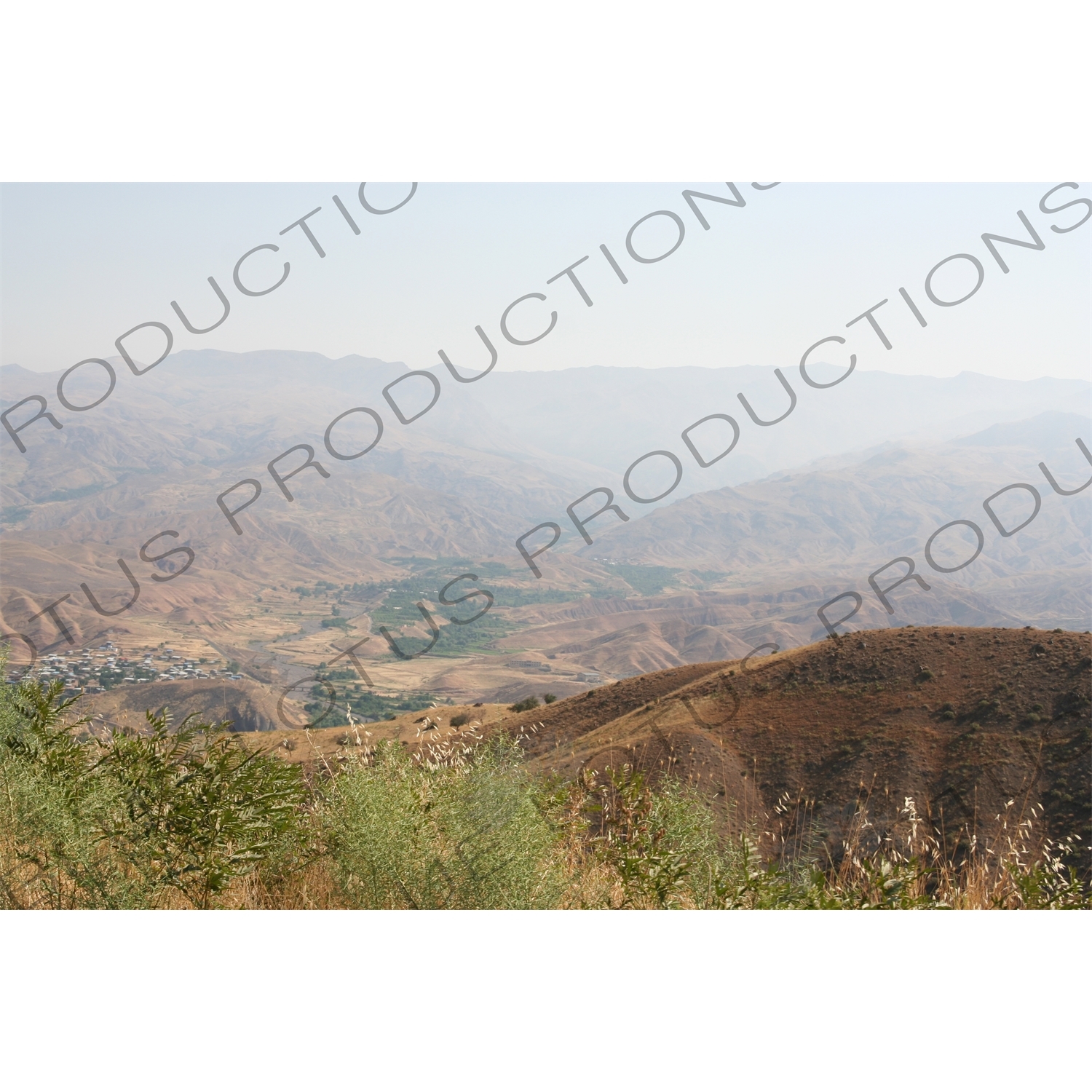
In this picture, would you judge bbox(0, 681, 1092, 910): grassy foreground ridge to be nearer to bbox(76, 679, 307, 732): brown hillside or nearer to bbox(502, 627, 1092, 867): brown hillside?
bbox(502, 627, 1092, 867): brown hillside

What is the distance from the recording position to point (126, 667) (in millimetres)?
71188

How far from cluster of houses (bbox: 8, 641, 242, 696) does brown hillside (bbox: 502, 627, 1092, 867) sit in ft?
145

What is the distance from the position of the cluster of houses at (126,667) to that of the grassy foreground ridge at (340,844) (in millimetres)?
50192

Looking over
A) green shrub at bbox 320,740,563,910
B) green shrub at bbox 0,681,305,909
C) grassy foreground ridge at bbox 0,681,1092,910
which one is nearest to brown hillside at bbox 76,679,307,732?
green shrub at bbox 0,681,305,909

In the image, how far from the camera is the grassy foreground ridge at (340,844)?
3.34 m

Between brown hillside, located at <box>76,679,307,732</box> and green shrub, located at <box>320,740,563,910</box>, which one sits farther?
brown hillside, located at <box>76,679,307,732</box>

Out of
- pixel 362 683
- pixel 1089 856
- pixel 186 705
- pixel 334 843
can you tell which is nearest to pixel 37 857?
pixel 334 843

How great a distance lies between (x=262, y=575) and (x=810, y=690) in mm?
182701

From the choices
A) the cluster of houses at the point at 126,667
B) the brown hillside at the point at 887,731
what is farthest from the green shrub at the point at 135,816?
the cluster of houses at the point at 126,667

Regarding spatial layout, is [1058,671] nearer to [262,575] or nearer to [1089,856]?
[1089,856]

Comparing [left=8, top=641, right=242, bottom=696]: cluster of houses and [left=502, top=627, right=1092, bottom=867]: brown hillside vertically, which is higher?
[left=8, top=641, right=242, bottom=696]: cluster of houses

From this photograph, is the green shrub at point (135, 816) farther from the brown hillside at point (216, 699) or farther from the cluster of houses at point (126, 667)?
the cluster of houses at point (126, 667)

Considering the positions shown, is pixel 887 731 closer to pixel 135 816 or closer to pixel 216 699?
pixel 135 816

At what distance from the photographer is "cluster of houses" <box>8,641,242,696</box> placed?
57416mm
